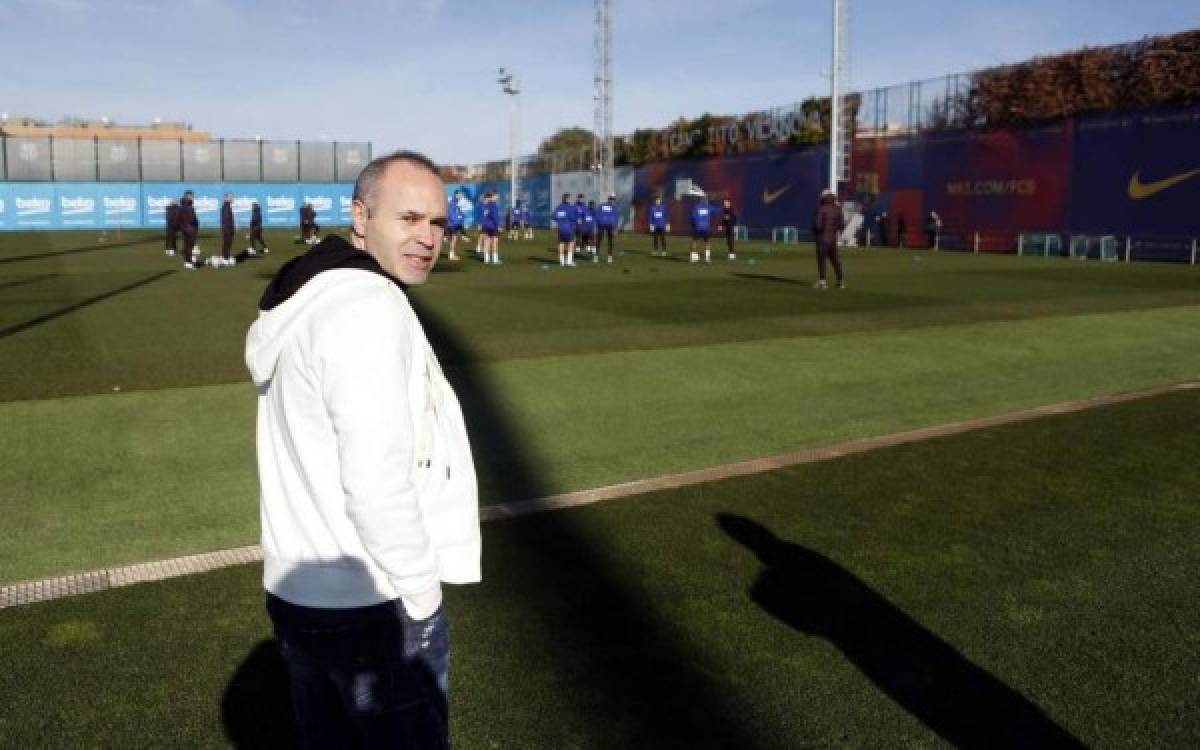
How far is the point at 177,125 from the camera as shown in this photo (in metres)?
120

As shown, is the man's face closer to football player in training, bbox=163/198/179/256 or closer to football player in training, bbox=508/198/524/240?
football player in training, bbox=163/198/179/256

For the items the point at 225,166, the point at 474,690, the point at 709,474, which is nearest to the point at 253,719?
the point at 474,690

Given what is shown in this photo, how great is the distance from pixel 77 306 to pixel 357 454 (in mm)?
15763

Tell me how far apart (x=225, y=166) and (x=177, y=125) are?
67.1 m

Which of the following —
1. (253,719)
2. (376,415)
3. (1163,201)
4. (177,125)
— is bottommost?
(253,719)

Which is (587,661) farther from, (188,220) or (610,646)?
(188,220)

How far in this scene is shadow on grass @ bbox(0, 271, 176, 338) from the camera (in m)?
12.9

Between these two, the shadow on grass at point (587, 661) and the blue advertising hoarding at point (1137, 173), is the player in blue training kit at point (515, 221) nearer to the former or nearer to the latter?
the blue advertising hoarding at point (1137, 173)

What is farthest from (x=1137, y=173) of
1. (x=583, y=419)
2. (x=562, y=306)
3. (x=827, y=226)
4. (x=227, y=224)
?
(x=583, y=419)

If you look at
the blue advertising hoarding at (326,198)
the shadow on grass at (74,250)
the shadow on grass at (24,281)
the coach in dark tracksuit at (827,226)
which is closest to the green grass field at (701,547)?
the coach in dark tracksuit at (827,226)

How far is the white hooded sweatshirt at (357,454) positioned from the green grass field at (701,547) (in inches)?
56.9

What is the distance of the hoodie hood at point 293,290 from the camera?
199 cm

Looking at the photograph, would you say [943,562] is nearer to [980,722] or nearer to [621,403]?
[980,722]

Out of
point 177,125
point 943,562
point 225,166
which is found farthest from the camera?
point 177,125
